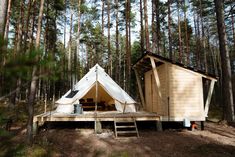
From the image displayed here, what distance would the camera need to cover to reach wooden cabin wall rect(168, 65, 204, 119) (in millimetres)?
7922

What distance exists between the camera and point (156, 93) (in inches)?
368

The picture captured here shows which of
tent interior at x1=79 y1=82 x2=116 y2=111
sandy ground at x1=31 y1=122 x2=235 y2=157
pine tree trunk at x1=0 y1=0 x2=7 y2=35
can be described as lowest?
sandy ground at x1=31 y1=122 x2=235 y2=157

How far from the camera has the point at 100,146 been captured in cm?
589

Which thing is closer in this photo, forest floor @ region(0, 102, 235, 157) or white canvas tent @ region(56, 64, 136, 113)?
forest floor @ region(0, 102, 235, 157)

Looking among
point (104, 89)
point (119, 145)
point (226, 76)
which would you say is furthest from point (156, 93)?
point (119, 145)

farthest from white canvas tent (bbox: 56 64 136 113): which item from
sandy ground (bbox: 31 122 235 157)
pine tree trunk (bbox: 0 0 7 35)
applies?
pine tree trunk (bbox: 0 0 7 35)

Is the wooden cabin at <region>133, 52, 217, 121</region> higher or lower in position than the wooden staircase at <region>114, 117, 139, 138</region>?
higher

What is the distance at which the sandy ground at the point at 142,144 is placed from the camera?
17.2 feet

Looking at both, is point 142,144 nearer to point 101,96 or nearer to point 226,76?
point 226,76

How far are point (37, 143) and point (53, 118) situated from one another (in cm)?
161

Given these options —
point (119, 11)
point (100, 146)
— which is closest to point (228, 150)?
point (100, 146)

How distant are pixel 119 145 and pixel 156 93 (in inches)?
156

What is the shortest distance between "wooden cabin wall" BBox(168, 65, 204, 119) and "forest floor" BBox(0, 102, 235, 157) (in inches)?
34.1

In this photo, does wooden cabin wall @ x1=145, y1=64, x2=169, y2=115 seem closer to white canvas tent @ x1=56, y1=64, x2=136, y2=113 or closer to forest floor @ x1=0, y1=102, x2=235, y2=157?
white canvas tent @ x1=56, y1=64, x2=136, y2=113
